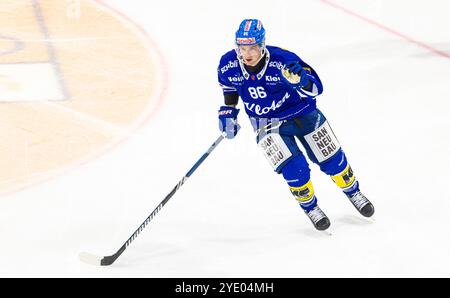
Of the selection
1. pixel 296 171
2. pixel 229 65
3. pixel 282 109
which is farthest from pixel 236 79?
pixel 296 171

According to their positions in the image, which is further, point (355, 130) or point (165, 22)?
point (165, 22)

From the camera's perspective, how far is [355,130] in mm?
7430

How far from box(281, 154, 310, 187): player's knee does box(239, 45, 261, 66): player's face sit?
637mm

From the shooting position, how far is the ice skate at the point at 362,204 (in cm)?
608

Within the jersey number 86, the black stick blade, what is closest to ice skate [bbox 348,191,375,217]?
the jersey number 86

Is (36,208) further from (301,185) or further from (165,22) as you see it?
(165,22)

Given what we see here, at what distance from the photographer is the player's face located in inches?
216

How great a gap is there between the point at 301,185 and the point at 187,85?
2646 millimetres

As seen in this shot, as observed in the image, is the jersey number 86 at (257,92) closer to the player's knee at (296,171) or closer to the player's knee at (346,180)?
the player's knee at (296,171)

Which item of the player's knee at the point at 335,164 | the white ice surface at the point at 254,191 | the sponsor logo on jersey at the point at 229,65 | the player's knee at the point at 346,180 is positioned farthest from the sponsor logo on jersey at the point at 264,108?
the white ice surface at the point at 254,191

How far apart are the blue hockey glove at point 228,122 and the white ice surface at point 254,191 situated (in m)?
0.65

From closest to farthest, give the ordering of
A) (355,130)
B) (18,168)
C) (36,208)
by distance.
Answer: (36,208), (18,168), (355,130)
